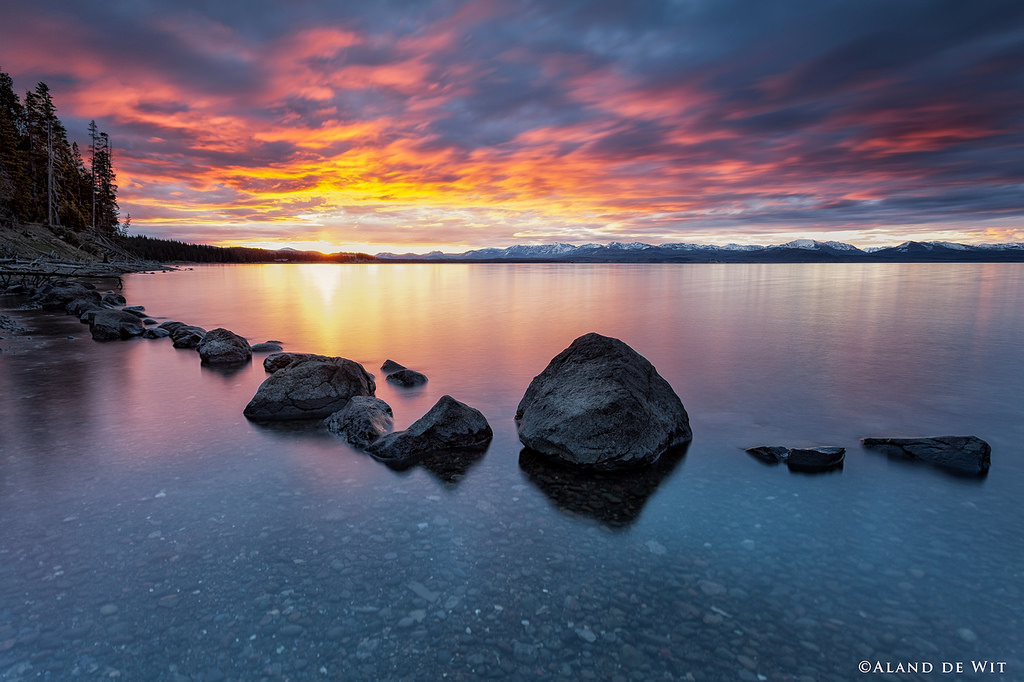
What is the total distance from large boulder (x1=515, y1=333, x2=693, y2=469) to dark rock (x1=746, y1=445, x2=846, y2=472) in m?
1.53

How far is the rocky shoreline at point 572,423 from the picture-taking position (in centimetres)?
880

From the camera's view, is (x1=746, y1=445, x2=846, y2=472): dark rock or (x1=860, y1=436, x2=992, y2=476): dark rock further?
(x1=746, y1=445, x2=846, y2=472): dark rock

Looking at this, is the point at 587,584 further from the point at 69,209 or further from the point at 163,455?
the point at 69,209

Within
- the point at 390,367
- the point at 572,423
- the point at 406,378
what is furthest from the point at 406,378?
the point at 572,423

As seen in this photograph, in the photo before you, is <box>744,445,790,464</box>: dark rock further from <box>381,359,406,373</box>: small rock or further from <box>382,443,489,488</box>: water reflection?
<box>381,359,406,373</box>: small rock

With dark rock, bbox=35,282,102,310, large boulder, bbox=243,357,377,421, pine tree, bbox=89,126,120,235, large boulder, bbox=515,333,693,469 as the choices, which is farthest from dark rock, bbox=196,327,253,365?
pine tree, bbox=89,126,120,235

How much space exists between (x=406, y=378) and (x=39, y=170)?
97.4 m

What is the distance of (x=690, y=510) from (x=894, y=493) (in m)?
3.40

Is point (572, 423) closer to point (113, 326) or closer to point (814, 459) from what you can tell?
point (814, 459)

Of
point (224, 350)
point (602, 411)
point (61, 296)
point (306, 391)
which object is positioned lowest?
point (306, 391)

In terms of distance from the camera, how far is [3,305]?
112ft

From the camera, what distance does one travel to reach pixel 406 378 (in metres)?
14.9

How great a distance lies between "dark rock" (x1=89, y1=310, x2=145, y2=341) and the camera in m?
21.2

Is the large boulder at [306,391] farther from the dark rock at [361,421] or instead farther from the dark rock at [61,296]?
the dark rock at [61,296]
